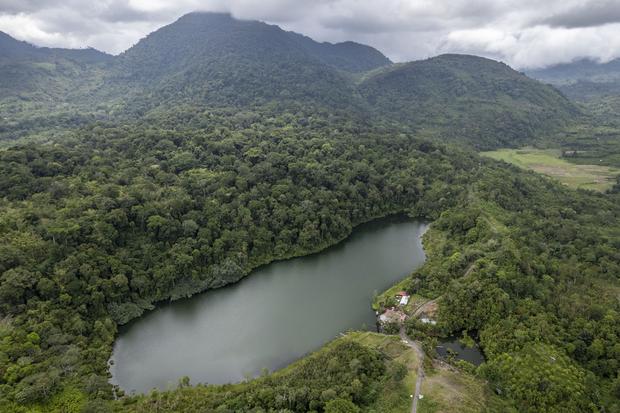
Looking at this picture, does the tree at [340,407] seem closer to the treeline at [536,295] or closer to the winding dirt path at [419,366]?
the winding dirt path at [419,366]

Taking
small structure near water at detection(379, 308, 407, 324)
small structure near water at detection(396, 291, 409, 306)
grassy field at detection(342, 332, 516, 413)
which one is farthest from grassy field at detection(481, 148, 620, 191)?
grassy field at detection(342, 332, 516, 413)

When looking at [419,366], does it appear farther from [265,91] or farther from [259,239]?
[265,91]

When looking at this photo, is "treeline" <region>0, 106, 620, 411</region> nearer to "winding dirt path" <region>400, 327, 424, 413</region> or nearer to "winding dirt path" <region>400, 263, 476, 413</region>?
"winding dirt path" <region>400, 263, 476, 413</region>

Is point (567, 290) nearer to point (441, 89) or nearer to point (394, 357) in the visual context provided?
point (394, 357)

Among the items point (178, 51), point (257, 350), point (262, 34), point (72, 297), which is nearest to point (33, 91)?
point (178, 51)

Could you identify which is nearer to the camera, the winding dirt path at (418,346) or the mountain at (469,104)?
the winding dirt path at (418,346)

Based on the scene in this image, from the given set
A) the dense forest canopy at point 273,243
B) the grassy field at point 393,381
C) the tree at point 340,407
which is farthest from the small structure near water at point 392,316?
the tree at point 340,407

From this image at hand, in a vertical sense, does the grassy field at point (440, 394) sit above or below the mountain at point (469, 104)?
below

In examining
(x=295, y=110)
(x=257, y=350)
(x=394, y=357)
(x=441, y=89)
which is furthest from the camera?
(x=441, y=89)
